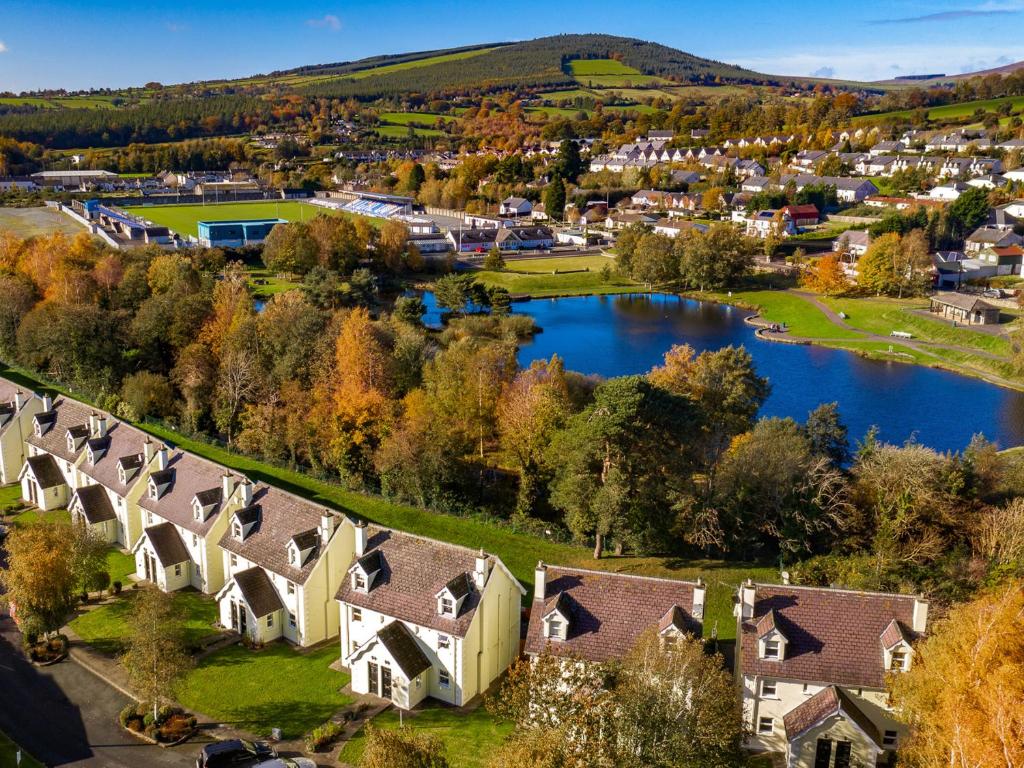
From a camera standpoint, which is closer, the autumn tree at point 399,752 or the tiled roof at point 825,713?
the autumn tree at point 399,752

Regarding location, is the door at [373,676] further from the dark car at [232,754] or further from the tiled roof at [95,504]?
the tiled roof at [95,504]

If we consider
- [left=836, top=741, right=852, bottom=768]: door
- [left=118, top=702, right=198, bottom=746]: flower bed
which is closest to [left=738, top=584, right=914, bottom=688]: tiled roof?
[left=836, top=741, right=852, bottom=768]: door

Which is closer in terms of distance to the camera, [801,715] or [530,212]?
[801,715]

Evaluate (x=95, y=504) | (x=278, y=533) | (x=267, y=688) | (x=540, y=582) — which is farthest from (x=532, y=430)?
(x=95, y=504)

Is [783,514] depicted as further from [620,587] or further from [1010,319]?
[1010,319]

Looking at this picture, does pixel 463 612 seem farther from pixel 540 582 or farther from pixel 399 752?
pixel 399 752

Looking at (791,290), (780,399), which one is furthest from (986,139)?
(780,399)

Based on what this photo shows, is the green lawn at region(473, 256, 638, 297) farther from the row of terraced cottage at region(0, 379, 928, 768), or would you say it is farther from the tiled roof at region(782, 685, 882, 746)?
the tiled roof at region(782, 685, 882, 746)

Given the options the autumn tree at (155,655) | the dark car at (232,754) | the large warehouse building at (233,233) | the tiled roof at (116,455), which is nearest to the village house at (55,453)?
the tiled roof at (116,455)
